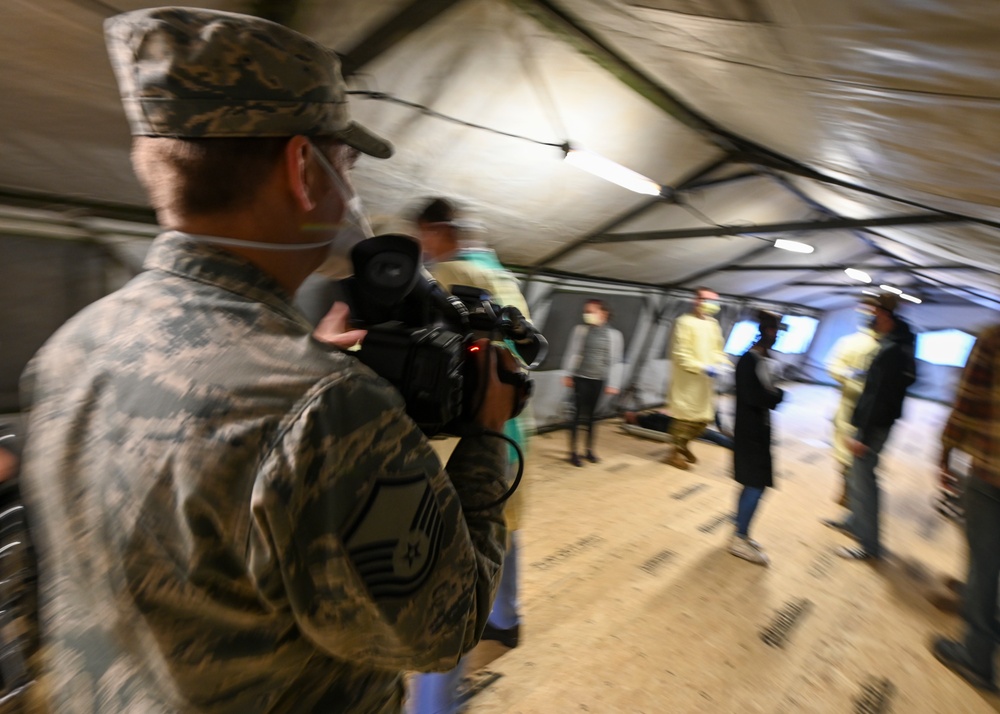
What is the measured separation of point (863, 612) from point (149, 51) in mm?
4137

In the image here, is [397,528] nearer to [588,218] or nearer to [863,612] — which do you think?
[863,612]

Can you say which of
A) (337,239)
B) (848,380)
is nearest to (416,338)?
(337,239)

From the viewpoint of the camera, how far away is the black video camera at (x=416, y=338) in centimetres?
67

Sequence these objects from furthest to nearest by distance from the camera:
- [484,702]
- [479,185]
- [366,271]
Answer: [479,185] < [484,702] < [366,271]

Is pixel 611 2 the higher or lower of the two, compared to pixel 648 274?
higher

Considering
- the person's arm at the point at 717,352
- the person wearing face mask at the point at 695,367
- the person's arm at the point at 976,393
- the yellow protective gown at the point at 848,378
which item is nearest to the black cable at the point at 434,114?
the person's arm at the point at 976,393

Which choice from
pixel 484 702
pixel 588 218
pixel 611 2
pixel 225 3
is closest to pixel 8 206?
pixel 225 3

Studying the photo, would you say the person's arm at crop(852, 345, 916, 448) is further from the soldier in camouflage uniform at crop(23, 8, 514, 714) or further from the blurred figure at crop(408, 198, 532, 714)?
the soldier in camouflage uniform at crop(23, 8, 514, 714)

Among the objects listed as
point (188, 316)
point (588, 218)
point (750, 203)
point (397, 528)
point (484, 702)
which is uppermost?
point (750, 203)

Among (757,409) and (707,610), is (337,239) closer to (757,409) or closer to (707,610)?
(707,610)

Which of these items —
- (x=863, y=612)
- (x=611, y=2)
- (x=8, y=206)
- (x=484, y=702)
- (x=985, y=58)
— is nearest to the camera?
(x=985, y=58)

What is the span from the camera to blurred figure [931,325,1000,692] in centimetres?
234

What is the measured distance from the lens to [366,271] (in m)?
0.76

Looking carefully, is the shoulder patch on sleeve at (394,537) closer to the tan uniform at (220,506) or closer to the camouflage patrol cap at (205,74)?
the tan uniform at (220,506)
